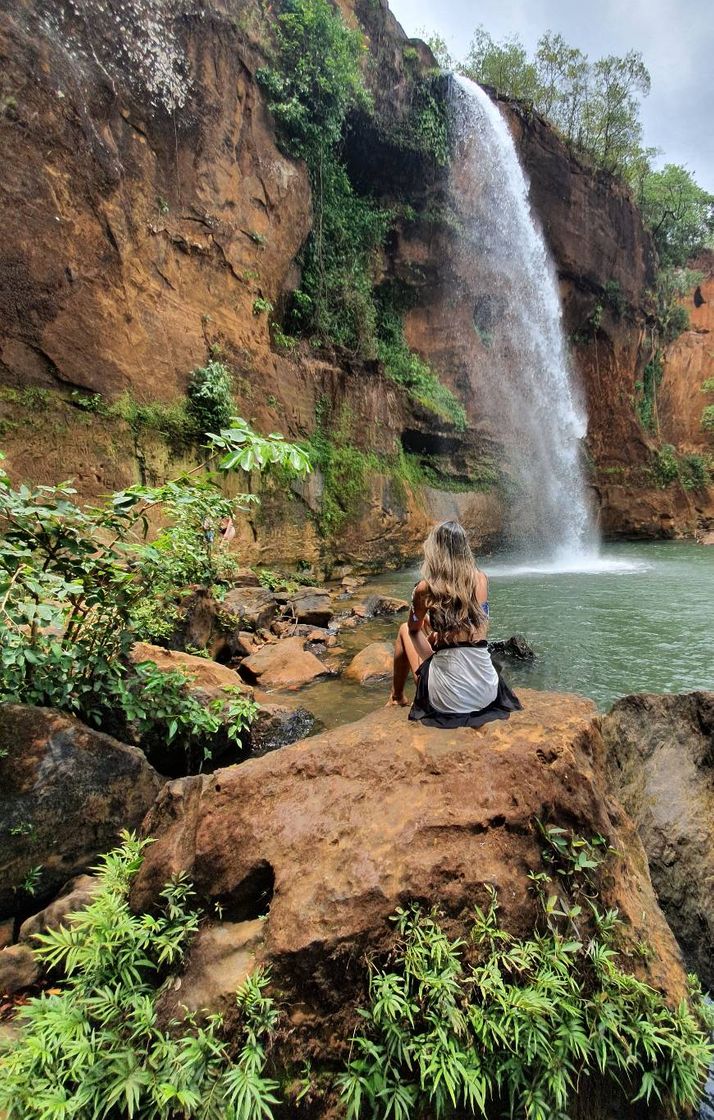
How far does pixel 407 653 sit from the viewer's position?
329 cm

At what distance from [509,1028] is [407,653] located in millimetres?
1926

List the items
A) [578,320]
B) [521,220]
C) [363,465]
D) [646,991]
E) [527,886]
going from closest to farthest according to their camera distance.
Result: [646,991] < [527,886] < [363,465] < [521,220] < [578,320]

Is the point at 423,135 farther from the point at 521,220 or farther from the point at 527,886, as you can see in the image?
the point at 527,886

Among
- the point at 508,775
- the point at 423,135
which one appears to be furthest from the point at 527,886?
the point at 423,135

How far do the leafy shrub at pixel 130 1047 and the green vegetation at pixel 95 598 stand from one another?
136cm

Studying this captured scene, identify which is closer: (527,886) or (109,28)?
(527,886)

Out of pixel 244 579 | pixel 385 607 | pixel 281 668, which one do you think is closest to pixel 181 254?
pixel 244 579

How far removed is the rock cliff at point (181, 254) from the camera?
7922mm

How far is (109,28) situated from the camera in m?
8.90

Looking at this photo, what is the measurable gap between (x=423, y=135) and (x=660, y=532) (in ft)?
59.7

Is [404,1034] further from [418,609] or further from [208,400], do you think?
[208,400]

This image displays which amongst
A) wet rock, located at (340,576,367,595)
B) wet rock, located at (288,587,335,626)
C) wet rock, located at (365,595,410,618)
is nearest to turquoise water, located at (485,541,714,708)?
wet rock, located at (365,595,410,618)

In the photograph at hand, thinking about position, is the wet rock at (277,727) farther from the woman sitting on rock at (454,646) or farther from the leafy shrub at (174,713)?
the woman sitting on rock at (454,646)

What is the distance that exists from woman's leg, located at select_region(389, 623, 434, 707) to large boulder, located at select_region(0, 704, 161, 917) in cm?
162
